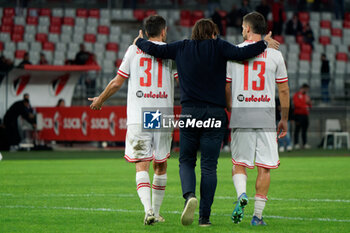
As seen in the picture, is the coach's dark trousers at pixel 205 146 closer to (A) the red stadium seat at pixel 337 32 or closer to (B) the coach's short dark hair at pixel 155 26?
(B) the coach's short dark hair at pixel 155 26

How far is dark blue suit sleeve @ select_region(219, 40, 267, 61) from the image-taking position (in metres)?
7.75

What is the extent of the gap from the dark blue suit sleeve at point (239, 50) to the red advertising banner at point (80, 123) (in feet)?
60.0

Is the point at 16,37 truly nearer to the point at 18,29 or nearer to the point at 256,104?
the point at 18,29

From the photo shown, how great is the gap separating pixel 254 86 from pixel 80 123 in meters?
18.9

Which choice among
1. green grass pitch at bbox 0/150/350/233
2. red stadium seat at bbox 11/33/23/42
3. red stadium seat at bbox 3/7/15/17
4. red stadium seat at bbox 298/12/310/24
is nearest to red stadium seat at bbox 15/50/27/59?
red stadium seat at bbox 11/33/23/42

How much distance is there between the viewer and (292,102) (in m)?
26.8

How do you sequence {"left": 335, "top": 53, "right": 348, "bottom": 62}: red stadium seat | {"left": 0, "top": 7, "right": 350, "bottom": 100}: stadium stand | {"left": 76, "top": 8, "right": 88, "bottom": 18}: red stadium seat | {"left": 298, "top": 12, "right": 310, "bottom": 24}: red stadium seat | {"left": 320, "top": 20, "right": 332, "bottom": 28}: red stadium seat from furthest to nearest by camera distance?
1. {"left": 298, "top": 12, "right": 310, "bottom": 24}: red stadium seat
2. {"left": 320, "top": 20, "right": 332, "bottom": 28}: red stadium seat
3. {"left": 76, "top": 8, "right": 88, "bottom": 18}: red stadium seat
4. {"left": 335, "top": 53, "right": 348, "bottom": 62}: red stadium seat
5. {"left": 0, "top": 7, "right": 350, "bottom": 100}: stadium stand

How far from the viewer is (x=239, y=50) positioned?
776cm

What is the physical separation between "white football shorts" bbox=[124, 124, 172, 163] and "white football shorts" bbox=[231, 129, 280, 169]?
0.79 m

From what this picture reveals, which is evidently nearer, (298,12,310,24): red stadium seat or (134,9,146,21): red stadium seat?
(134,9,146,21): red stadium seat

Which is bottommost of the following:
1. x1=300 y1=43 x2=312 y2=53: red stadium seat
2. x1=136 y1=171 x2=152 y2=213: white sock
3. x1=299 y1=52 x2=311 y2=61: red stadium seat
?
x1=136 y1=171 x2=152 y2=213: white sock

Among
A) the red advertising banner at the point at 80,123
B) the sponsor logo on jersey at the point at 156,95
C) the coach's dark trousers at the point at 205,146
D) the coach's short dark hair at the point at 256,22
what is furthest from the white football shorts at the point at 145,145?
the red advertising banner at the point at 80,123

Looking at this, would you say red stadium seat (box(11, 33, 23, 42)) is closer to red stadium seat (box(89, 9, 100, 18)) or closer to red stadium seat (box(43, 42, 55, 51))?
red stadium seat (box(43, 42, 55, 51))

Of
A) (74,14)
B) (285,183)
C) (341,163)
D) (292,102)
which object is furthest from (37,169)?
(74,14)
